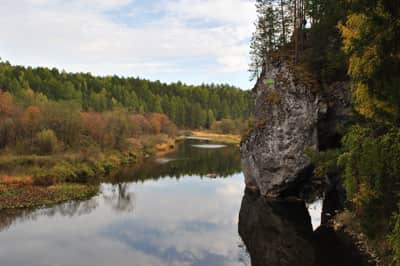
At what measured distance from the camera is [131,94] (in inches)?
5571

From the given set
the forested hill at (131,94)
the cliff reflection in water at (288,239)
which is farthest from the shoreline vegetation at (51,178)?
the forested hill at (131,94)

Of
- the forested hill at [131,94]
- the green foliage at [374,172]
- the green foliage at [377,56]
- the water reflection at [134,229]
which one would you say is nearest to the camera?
the green foliage at [377,56]

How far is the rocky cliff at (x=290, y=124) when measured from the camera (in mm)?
32250

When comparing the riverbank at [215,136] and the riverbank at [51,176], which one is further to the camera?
the riverbank at [215,136]

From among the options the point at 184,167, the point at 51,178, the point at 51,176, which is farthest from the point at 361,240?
the point at 184,167

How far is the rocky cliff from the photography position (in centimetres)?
3225

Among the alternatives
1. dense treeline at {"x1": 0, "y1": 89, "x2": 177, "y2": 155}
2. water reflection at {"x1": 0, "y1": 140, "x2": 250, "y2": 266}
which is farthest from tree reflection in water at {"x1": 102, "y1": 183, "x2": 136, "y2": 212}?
dense treeline at {"x1": 0, "y1": 89, "x2": 177, "y2": 155}

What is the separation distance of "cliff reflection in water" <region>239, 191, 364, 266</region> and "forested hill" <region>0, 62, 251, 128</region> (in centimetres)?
7881

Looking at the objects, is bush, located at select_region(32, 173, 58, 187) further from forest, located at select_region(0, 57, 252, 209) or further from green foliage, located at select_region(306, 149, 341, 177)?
green foliage, located at select_region(306, 149, 341, 177)

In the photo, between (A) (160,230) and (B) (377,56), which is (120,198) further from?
(B) (377,56)

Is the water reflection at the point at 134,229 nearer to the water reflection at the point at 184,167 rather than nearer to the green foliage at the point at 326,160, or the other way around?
the water reflection at the point at 184,167

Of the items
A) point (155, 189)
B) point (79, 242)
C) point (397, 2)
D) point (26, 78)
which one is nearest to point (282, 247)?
point (79, 242)

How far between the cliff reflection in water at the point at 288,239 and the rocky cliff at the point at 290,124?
2.97 m

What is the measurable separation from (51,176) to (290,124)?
92.1ft
